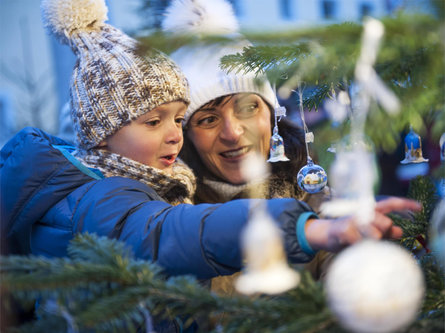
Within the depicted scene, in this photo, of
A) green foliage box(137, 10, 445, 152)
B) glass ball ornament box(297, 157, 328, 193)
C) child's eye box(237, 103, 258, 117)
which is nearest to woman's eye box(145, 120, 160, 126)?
child's eye box(237, 103, 258, 117)

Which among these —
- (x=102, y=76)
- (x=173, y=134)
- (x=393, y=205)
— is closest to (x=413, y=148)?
(x=393, y=205)

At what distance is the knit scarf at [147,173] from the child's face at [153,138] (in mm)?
28

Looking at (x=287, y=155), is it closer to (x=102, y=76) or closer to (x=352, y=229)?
(x=102, y=76)

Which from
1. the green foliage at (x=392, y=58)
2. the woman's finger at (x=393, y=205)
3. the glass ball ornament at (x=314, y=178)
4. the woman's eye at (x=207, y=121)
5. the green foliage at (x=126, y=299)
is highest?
the green foliage at (x=392, y=58)

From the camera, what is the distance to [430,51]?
436 mm

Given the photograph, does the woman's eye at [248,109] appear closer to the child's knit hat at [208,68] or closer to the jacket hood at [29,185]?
the child's knit hat at [208,68]

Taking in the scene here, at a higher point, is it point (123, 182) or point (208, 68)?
point (208, 68)

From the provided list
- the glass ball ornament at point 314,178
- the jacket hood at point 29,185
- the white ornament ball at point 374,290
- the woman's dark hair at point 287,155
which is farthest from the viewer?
the woman's dark hair at point 287,155

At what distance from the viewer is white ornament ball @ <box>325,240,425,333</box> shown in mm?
335

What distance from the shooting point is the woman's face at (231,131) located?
1.04 m

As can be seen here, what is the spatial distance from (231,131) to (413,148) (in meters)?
0.41

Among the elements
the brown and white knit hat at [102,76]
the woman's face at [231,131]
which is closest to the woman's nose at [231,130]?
the woman's face at [231,131]

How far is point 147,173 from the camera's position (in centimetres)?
89

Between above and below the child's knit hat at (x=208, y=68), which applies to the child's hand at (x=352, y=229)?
below
